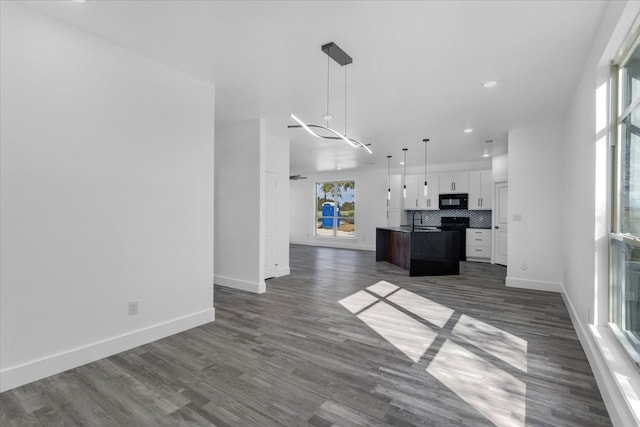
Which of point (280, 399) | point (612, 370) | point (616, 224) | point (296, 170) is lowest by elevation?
point (280, 399)

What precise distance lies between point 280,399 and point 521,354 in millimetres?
2200

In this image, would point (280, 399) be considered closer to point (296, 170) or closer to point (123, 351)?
point (123, 351)

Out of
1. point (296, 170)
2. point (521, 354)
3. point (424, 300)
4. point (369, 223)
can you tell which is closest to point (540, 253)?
point (424, 300)

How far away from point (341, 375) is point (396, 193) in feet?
26.5

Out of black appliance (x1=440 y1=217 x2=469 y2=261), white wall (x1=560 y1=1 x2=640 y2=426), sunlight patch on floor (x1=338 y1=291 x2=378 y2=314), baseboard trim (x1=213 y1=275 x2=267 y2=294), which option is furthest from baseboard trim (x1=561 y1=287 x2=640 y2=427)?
Result: black appliance (x1=440 y1=217 x2=469 y2=261)

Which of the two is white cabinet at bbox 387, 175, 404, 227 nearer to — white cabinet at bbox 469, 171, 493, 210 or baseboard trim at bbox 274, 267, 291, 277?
white cabinet at bbox 469, 171, 493, 210

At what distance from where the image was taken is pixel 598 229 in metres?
2.50

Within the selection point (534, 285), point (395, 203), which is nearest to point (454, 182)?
point (395, 203)

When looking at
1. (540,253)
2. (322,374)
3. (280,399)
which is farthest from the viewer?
(540,253)

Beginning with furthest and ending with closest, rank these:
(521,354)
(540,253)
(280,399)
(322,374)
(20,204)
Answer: (540,253) → (521,354) → (322,374) → (20,204) → (280,399)

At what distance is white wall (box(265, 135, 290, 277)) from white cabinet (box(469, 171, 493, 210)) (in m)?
5.40

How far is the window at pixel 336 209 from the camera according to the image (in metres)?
11.2

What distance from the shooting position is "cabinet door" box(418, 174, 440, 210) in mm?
9188

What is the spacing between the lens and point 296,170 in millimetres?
10797
